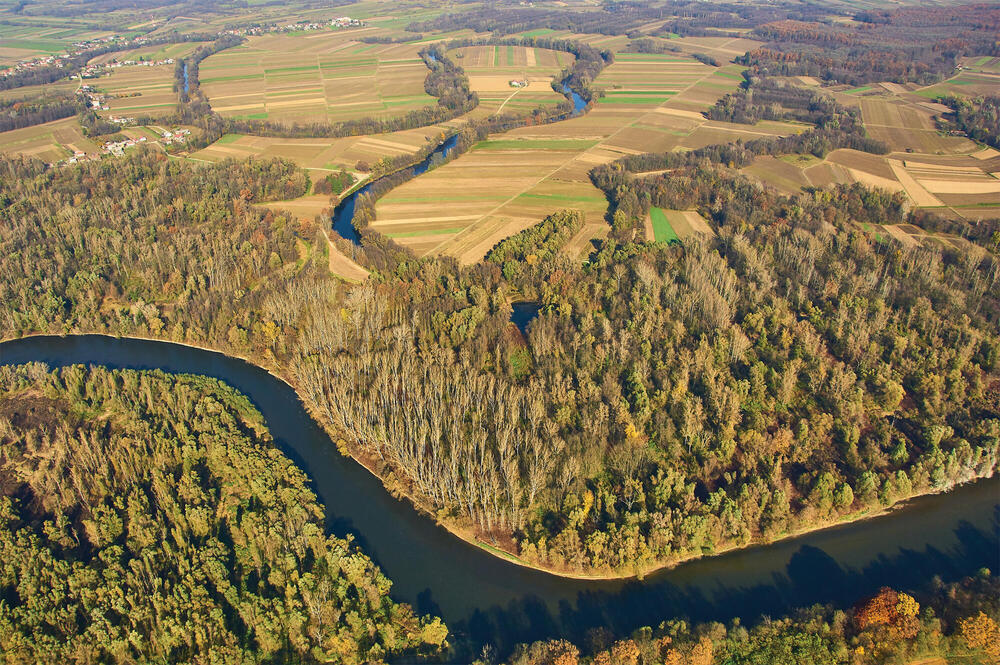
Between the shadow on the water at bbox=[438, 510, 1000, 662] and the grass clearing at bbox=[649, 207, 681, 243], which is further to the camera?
the grass clearing at bbox=[649, 207, 681, 243]

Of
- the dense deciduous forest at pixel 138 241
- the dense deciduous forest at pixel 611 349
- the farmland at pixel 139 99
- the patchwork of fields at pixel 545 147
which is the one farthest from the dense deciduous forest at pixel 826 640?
the farmland at pixel 139 99

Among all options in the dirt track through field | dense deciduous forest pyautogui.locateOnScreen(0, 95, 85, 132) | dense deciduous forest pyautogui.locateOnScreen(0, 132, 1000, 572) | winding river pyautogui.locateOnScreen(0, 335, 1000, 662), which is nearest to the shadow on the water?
winding river pyautogui.locateOnScreen(0, 335, 1000, 662)

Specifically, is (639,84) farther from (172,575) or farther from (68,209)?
(172,575)

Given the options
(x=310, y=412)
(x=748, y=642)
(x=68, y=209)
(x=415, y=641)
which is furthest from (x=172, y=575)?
(x=68, y=209)

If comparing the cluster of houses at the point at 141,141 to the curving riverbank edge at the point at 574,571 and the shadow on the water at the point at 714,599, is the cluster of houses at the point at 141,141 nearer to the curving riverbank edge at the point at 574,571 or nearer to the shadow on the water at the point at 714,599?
the curving riverbank edge at the point at 574,571

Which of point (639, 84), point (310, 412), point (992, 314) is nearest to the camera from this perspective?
point (310, 412)

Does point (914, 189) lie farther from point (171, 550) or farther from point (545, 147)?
point (171, 550)

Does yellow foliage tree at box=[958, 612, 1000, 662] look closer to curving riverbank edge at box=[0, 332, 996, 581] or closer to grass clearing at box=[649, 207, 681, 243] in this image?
curving riverbank edge at box=[0, 332, 996, 581]
